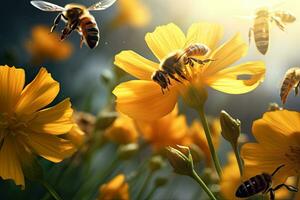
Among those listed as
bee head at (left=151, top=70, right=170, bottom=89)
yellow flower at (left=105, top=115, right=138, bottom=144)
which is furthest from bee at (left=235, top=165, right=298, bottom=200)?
yellow flower at (left=105, top=115, right=138, bottom=144)

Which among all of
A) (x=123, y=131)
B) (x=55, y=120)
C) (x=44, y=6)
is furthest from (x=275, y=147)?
(x=123, y=131)

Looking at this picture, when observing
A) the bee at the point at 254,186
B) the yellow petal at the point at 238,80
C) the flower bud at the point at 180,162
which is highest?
the yellow petal at the point at 238,80

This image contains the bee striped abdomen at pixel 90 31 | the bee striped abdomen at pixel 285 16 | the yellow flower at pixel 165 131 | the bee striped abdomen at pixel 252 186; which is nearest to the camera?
the bee striped abdomen at pixel 252 186

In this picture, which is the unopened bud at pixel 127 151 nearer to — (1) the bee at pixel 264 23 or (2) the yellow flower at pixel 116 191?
(2) the yellow flower at pixel 116 191

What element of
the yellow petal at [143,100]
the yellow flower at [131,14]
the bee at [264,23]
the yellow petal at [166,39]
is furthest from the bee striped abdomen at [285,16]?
the yellow flower at [131,14]

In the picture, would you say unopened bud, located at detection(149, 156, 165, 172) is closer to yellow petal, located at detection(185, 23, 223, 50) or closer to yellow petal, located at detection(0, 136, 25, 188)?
yellow petal, located at detection(185, 23, 223, 50)

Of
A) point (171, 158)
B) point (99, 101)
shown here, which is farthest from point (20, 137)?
point (99, 101)

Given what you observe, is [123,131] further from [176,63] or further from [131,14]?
[131,14]
